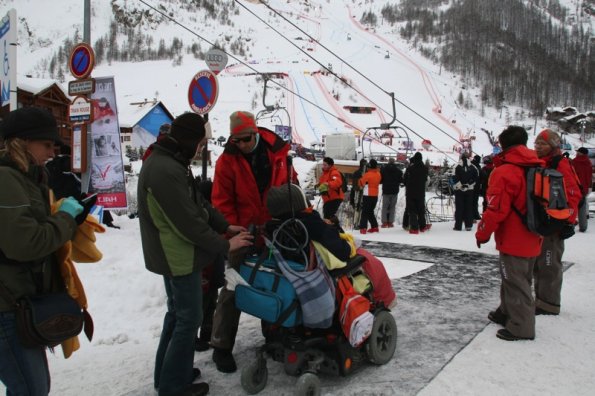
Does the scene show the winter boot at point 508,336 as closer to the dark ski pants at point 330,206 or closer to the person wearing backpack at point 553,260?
the person wearing backpack at point 553,260

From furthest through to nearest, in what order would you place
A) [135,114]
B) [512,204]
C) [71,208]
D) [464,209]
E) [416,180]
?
[135,114], [464,209], [416,180], [512,204], [71,208]

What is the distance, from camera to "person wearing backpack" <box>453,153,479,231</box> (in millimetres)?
9594

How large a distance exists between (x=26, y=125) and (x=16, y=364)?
1.01 meters

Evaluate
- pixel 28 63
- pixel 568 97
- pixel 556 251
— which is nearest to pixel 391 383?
pixel 556 251

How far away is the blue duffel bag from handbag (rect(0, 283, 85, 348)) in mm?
964

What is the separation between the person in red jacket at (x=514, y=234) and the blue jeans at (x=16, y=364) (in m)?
3.13

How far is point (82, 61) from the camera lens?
6.92m

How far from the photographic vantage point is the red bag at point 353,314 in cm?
260

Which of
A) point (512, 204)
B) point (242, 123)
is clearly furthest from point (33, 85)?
point (512, 204)

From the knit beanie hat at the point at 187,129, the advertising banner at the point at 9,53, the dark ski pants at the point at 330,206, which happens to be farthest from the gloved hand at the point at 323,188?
the knit beanie hat at the point at 187,129

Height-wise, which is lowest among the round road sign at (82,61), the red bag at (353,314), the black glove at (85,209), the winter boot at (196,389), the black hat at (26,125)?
the winter boot at (196,389)

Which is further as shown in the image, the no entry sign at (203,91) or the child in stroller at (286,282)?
the no entry sign at (203,91)

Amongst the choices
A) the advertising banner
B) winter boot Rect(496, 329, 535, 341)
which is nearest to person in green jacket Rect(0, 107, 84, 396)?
winter boot Rect(496, 329, 535, 341)

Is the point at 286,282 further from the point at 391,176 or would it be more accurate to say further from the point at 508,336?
the point at 391,176
